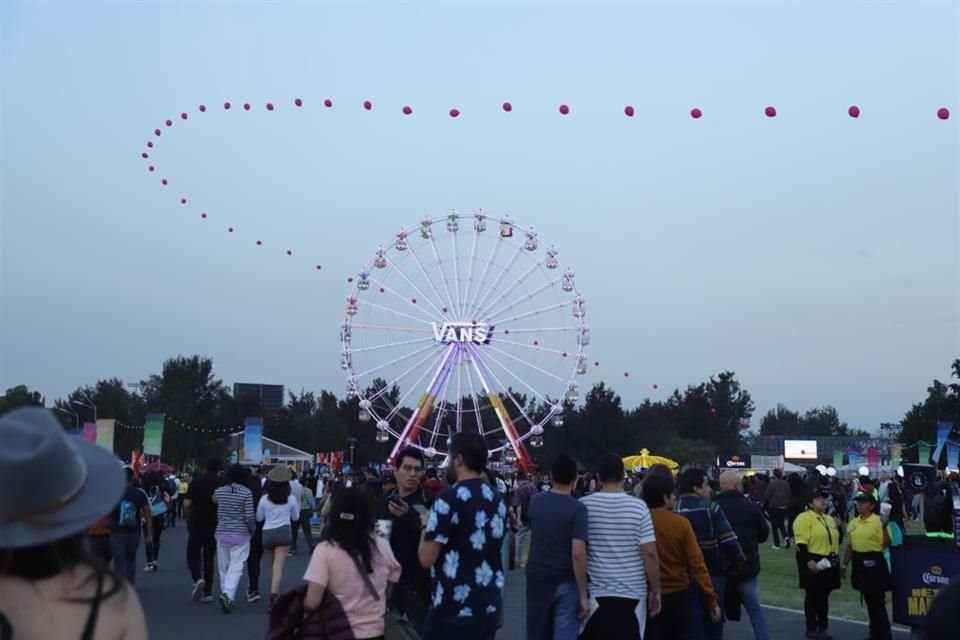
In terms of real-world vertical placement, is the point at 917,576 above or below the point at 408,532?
below

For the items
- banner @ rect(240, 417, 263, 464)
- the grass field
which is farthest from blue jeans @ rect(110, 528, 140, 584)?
banner @ rect(240, 417, 263, 464)

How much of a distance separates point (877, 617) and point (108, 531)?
8491 mm

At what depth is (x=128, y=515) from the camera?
15570 millimetres

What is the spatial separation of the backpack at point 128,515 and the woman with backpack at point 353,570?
30.6 ft

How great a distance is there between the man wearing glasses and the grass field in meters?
8.72

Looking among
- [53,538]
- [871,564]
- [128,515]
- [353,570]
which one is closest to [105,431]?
[128,515]

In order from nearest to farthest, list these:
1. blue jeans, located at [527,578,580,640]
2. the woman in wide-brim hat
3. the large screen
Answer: the woman in wide-brim hat < blue jeans, located at [527,578,580,640] < the large screen

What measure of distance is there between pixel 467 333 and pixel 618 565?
35.3 m

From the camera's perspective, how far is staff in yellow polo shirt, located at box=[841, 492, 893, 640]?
42.4 feet

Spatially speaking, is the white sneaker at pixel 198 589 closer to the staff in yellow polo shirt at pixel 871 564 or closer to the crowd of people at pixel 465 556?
the crowd of people at pixel 465 556

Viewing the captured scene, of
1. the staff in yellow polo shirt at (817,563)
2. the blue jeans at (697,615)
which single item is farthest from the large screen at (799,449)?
the blue jeans at (697,615)

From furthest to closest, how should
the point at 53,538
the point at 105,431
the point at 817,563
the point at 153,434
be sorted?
1. the point at 153,434
2. the point at 105,431
3. the point at 817,563
4. the point at 53,538

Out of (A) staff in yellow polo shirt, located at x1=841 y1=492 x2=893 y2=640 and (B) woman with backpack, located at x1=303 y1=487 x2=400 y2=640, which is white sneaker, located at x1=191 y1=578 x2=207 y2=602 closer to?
(A) staff in yellow polo shirt, located at x1=841 y1=492 x2=893 y2=640

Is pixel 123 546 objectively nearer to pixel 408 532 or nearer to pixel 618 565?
pixel 408 532
